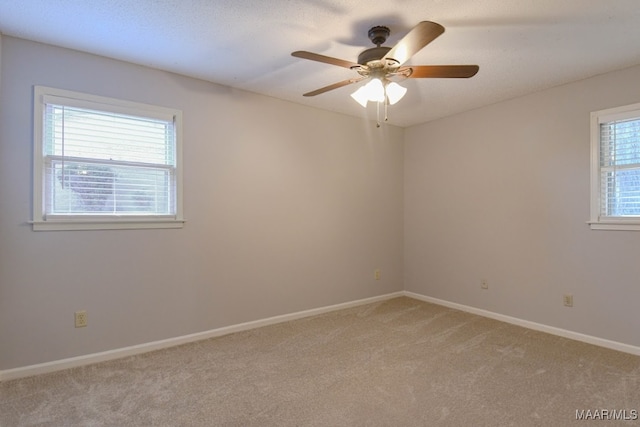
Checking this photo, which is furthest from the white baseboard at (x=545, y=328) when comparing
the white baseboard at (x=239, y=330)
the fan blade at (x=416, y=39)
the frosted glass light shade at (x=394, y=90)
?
the fan blade at (x=416, y=39)

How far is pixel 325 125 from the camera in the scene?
13.2ft

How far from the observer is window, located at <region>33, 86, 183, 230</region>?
2.52 m

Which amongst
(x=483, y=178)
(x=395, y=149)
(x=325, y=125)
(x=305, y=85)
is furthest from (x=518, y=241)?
(x=305, y=85)

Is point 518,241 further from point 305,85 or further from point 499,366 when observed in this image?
point 305,85

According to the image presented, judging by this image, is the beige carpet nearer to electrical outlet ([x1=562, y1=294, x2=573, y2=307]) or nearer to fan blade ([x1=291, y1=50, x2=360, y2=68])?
electrical outlet ([x1=562, y1=294, x2=573, y2=307])

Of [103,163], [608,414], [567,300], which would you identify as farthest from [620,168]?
[103,163]

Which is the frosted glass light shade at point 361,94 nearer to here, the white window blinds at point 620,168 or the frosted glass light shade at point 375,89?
the frosted glass light shade at point 375,89

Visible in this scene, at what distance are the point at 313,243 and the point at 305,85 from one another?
1.69 m

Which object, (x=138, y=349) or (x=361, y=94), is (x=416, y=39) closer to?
(x=361, y=94)

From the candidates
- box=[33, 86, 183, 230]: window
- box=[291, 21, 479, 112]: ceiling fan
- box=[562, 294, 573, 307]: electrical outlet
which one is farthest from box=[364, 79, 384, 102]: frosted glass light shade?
box=[562, 294, 573, 307]: electrical outlet

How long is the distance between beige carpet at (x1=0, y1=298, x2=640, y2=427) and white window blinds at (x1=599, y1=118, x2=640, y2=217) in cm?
121

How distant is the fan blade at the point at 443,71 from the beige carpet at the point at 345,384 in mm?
2010

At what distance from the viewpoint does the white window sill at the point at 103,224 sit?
8.27 ft

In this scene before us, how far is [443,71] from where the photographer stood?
6.93 feet
